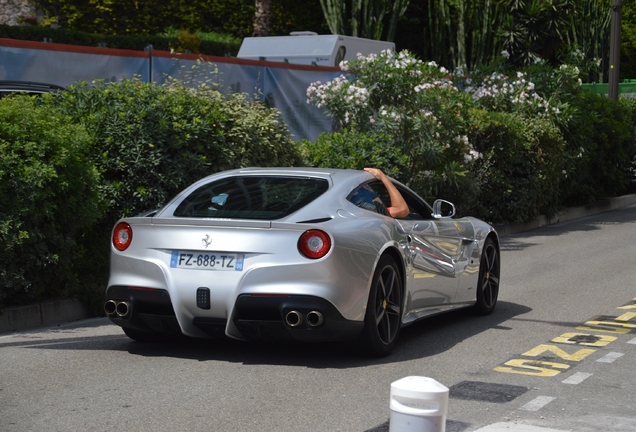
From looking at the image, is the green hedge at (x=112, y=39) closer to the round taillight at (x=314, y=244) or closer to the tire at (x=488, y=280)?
the tire at (x=488, y=280)

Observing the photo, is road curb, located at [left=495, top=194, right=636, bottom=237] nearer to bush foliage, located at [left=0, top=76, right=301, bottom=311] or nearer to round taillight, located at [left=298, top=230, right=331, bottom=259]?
bush foliage, located at [left=0, top=76, right=301, bottom=311]

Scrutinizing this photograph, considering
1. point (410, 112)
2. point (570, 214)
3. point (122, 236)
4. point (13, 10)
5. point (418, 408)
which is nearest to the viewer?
point (418, 408)

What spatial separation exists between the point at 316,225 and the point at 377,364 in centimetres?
114

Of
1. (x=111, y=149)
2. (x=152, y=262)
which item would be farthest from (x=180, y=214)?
(x=111, y=149)

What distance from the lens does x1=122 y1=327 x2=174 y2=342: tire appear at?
7.67 m

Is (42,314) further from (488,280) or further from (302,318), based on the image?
(488,280)

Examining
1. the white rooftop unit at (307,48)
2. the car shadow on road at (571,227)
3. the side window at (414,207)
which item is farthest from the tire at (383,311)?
the white rooftop unit at (307,48)

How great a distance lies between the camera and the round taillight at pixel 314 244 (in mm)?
6766

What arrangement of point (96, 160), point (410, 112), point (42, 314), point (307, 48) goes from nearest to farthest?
point (42, 314)
point (96, 160)
point (410, 112)
point (307, 48)

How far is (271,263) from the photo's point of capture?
6.72 meters

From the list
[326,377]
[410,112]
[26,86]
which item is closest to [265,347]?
[326,377]

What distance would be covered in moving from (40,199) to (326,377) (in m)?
3.38

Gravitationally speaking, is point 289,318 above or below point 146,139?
below

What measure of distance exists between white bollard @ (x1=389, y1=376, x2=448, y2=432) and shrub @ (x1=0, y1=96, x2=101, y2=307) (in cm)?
531
